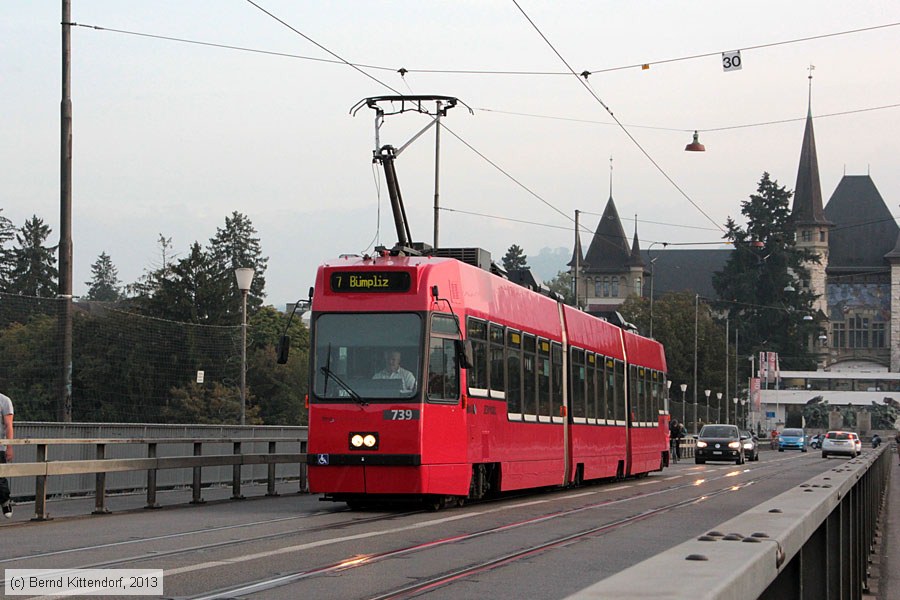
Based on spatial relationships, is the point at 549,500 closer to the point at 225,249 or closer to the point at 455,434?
the point at 455,434

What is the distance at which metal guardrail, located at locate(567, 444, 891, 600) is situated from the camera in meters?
2.89

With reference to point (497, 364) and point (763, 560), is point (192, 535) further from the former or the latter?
point (763, 560)

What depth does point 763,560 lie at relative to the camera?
11.8 feet

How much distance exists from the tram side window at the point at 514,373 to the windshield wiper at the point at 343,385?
3.37 m

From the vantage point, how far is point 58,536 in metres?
13.2

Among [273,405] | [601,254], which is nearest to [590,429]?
[273,405]

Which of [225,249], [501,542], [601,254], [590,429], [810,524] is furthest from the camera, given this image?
[601,254]

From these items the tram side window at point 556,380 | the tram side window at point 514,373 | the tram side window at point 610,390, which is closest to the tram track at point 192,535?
the tram side window at point 514,373

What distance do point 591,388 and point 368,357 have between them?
29.7 ft

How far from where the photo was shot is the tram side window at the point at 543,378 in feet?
71.3

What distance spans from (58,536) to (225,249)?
11699 centimetres

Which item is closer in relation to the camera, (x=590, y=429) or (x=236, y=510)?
(x=236, y=510)

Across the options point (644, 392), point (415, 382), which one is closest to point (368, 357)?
point (415, 382)

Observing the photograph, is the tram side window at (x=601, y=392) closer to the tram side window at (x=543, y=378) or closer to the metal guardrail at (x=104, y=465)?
the tram side window at (x=543, y=378)
